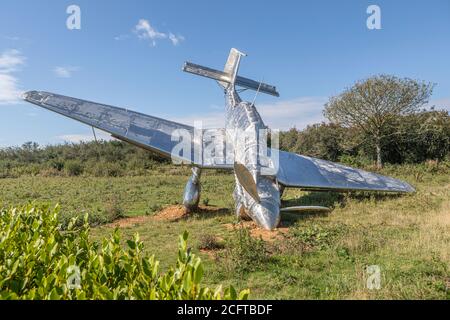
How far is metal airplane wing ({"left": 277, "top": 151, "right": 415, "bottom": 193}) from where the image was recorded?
1566 cm

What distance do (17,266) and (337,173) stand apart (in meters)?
15.4

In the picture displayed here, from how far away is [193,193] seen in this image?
15.5 metres

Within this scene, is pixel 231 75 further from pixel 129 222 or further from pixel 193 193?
pixel 129 222

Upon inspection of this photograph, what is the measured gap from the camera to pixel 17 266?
377cm

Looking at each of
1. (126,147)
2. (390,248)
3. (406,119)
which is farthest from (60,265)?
(126,147)

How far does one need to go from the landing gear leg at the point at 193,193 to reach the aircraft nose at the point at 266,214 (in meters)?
4.03

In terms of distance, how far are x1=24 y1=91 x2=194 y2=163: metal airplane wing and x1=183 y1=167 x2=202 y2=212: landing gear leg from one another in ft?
Result: 2.35

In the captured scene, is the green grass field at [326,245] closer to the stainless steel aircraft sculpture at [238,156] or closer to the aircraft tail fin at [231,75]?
the stainless steel aircraft sculpture at [238,156]

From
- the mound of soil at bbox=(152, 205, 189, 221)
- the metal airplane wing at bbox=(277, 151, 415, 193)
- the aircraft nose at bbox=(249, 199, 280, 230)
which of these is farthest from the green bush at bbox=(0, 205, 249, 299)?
the metal airplane wing at bbox=(277, 151, 415, 193)

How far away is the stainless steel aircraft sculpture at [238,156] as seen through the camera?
12.3 meters

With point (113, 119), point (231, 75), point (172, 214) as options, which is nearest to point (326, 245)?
point (172, 214)

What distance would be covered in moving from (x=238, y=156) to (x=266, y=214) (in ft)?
9.50

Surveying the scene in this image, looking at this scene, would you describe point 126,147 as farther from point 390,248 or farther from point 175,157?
point 390,248
